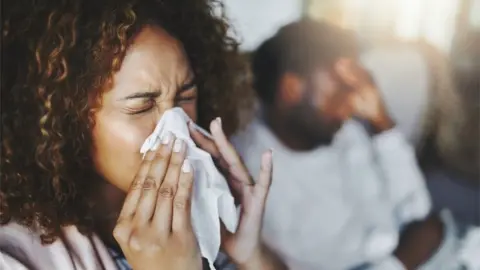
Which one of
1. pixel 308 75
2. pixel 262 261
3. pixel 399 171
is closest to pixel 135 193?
pixel 262 261

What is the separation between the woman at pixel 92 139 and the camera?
973 millimetres

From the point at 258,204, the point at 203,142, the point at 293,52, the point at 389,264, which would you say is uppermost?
the point at 293,52

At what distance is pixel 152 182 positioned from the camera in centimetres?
99

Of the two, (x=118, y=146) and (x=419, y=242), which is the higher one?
(x=118, y=146)

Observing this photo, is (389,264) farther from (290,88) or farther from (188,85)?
(188,85)

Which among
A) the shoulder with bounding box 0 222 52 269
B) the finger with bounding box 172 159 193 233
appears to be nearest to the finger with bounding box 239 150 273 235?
the finger with bounding box 172 159 193 233

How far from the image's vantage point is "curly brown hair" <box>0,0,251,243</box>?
3.18ft

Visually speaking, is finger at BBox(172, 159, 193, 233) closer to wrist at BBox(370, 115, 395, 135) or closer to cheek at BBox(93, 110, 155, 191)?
cheek at BBox(93, 110, 155, 191)

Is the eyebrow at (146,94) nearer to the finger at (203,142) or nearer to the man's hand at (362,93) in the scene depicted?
the finger at (203,142)

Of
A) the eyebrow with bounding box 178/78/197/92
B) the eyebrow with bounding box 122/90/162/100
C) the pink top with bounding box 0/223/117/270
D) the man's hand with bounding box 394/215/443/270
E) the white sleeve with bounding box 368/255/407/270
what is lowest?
the white sleeve with bounding box 368/255/407/270

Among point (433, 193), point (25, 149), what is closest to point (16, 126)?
point (25, 149)

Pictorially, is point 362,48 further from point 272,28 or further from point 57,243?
point 57,243

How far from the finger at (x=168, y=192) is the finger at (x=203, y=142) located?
3 centimetres

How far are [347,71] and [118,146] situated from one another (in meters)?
0.40
